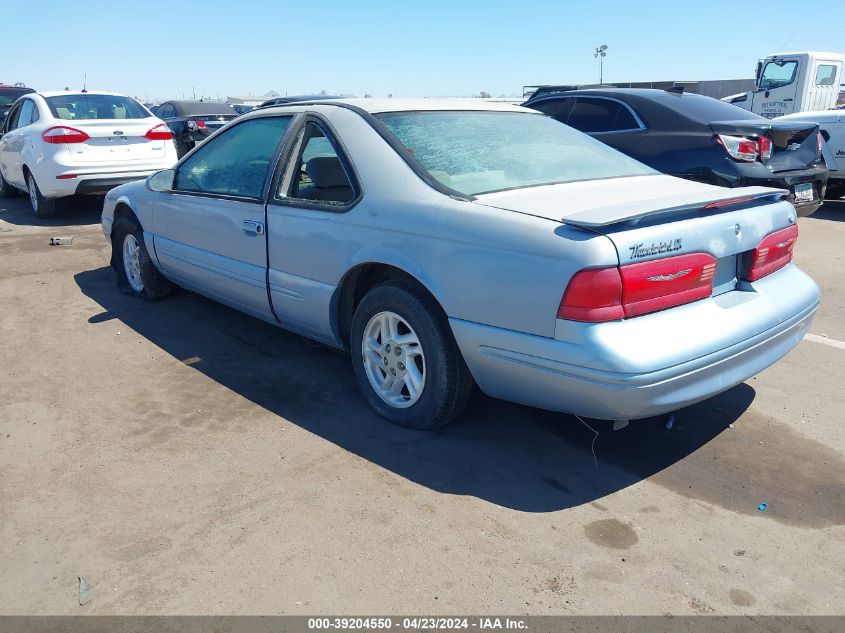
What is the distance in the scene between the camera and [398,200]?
11.1 feet

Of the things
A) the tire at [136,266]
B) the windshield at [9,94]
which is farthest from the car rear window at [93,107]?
the windshield at [9,94]

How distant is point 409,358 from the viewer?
3492 mm

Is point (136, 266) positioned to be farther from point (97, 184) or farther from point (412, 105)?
point (97, 184)

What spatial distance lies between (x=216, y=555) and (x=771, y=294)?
8.56 feet

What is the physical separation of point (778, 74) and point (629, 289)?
1822 centimetres

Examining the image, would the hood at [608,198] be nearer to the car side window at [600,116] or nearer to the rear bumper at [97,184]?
the car side window at [600,116]

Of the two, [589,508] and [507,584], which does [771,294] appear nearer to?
[589,508]

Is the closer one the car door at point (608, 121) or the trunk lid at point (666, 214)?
the trunk lid at point (666, 214)

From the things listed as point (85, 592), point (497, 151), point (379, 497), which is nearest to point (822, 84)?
point (497, 151)

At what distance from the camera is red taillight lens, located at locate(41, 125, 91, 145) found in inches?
344

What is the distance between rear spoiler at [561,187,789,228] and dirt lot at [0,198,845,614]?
3.76 ft

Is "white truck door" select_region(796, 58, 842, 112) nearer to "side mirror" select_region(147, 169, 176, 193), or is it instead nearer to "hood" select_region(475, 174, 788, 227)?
"hood" select_region(475, 174, 788, 227)

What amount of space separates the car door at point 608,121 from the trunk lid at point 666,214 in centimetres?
394

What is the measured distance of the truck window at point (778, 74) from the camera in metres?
17.7
